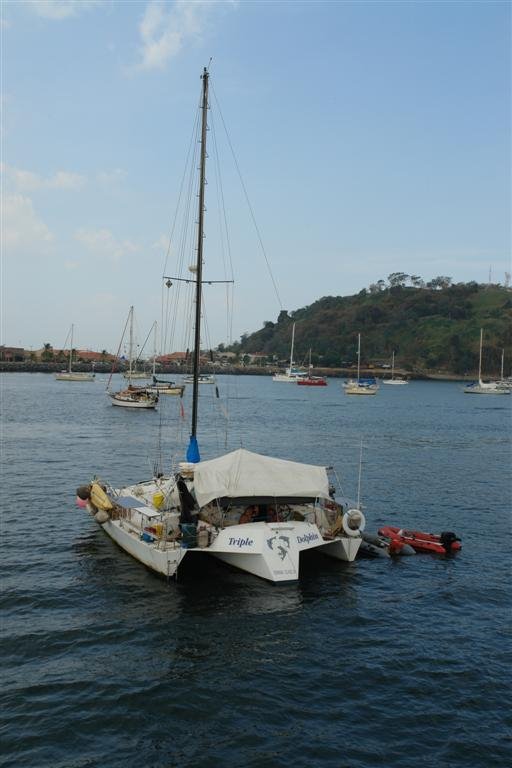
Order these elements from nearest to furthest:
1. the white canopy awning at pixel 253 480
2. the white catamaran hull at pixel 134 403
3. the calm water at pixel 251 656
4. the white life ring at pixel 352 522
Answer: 1. the calm water at pixel 251 656
2. the white canopy awning at pixel 253 480
3. the white life ring at pixel 352 522
4. the white catamaran hull at pixel 134 403

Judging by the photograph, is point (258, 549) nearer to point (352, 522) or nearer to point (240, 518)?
point (240, 518)

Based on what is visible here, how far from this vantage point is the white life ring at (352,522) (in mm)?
21344

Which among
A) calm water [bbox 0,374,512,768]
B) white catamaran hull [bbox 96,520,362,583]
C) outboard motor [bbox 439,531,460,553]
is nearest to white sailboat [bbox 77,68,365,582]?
white catamaran hull [bbox 96,520,362,583]

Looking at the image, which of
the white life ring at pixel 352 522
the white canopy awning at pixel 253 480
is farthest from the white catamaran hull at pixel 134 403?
the white life ring at pixel 352 522

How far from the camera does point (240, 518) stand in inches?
822

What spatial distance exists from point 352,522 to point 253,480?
383 centimetres

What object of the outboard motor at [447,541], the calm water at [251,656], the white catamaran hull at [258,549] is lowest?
the calm water at [251,656]

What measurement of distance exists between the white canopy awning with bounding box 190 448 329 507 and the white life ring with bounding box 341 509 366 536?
1.10 m

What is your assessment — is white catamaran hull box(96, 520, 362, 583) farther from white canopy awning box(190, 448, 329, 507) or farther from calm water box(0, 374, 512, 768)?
white canopy awning box(190, 448, 329, 507)

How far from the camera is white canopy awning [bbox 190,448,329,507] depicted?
20125mm

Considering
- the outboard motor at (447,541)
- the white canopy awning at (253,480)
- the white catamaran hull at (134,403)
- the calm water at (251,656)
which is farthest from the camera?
the white catamaran hull at (134,403)

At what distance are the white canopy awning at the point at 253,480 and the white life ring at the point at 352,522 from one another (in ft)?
3.62

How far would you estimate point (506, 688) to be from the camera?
1420 centimetres

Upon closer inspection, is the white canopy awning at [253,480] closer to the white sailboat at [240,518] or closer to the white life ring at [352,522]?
the white sailboat at [240,518]
